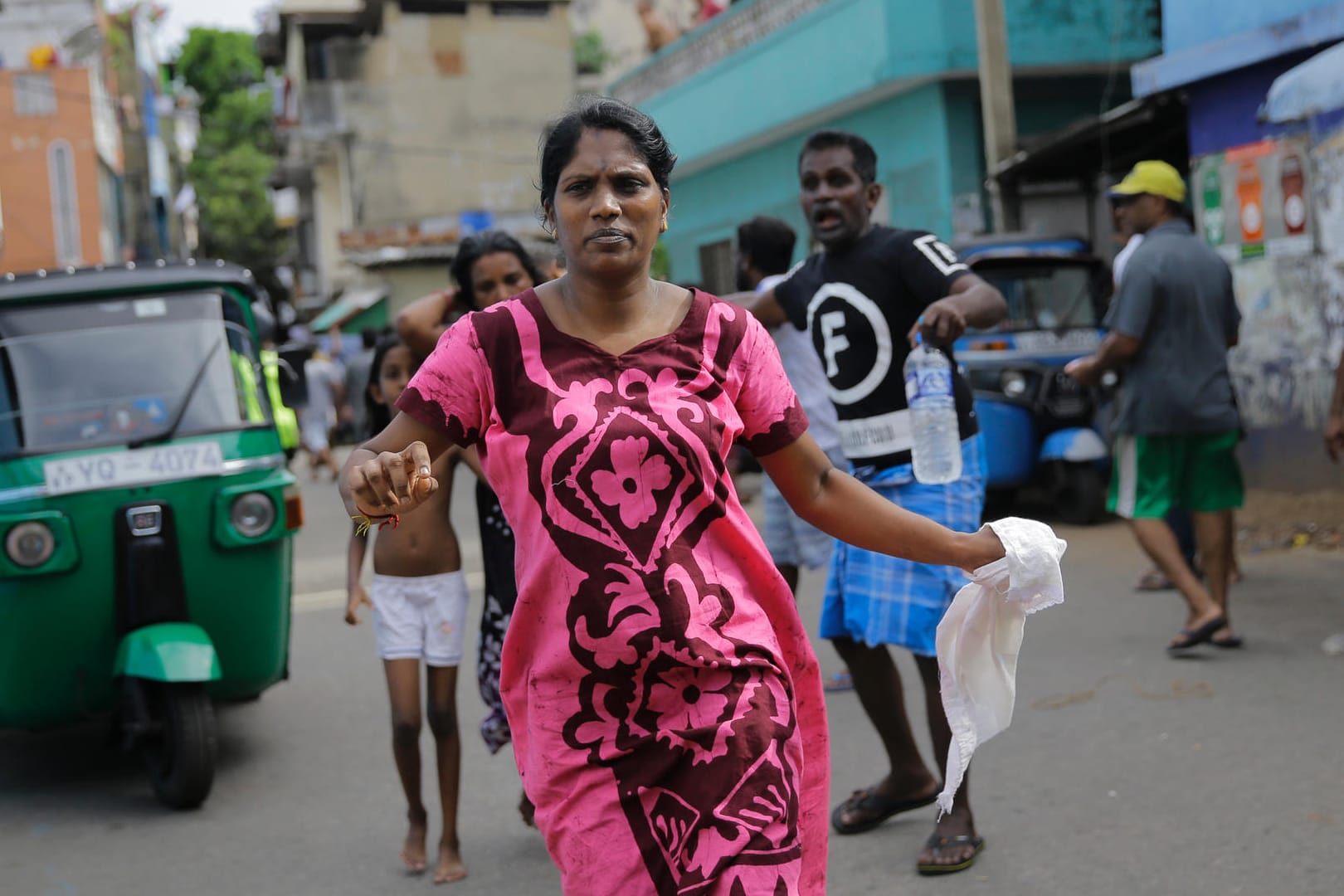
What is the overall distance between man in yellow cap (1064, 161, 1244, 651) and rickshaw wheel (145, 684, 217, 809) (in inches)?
156

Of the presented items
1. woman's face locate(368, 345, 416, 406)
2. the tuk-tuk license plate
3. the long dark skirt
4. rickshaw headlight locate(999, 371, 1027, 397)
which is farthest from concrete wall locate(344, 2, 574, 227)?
the long dark skirt

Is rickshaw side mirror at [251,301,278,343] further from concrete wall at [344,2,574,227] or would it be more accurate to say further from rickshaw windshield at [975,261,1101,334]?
concrete wall at [344,2,574,227]

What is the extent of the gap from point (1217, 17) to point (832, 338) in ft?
26.4

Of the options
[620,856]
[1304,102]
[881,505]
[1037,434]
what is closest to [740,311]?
[881,505]

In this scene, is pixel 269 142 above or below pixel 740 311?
above

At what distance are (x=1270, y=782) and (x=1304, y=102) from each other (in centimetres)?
403

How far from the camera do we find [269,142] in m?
54.3

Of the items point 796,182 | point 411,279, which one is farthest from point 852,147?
point 411,279

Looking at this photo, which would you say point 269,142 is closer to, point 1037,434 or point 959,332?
point 1037,434

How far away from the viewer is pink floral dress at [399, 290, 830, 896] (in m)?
2.60

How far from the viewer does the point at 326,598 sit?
10617mm

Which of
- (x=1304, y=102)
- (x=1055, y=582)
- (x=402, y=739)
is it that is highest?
(x=1304, y=102)

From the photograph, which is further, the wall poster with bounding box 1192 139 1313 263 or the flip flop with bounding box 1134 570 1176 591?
the wall poster with bounding box 1192 139 1313 263

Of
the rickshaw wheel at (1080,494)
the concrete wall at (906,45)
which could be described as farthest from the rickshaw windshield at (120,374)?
the concrete wall at (906,45)
